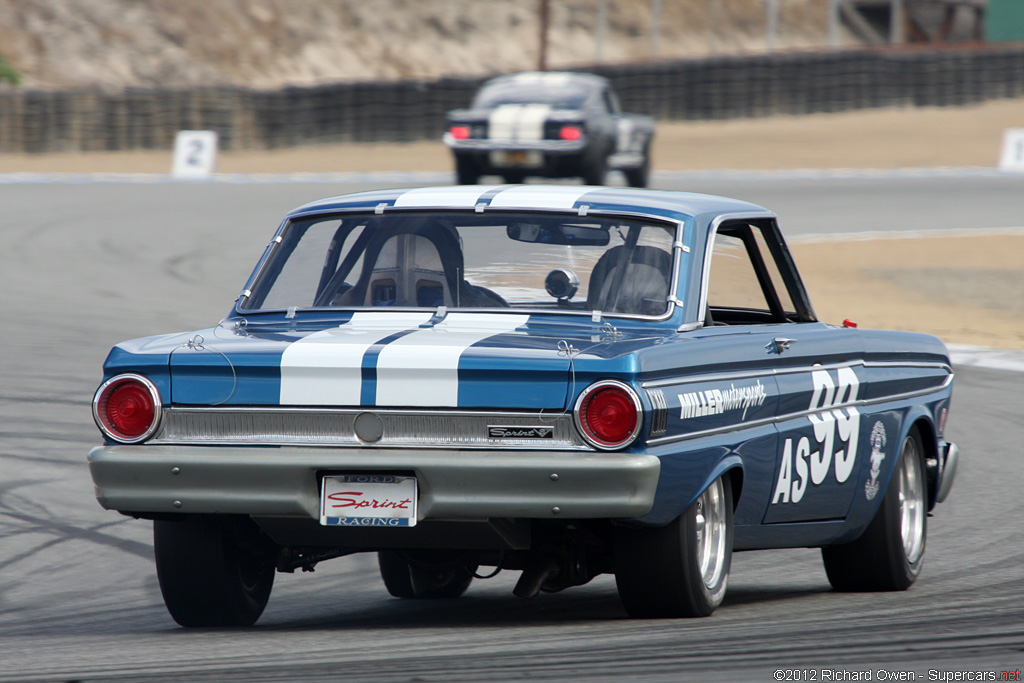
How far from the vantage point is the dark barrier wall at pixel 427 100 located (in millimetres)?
32844

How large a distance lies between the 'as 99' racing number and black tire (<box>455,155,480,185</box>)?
17.9 metres

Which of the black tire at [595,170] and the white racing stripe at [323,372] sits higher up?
the white racing stripe at [323,372]

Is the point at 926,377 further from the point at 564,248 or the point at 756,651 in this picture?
the point at 756,651

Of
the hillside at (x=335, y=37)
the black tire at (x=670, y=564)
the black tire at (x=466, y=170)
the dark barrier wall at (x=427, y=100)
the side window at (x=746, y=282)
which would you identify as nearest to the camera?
the black tire at (x=670, y=564)

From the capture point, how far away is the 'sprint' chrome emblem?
4.61 m

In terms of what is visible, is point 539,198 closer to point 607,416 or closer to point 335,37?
point 607,416

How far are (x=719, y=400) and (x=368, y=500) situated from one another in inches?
43.9

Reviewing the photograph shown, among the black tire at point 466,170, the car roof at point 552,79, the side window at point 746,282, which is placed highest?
the car roof at point 552,79

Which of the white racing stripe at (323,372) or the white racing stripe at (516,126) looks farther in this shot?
the white racing stripe at (516,126)

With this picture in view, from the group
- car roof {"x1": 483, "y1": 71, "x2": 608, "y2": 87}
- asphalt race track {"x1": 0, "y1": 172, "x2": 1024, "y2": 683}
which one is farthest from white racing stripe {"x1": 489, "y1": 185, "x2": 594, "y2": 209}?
car roof {"x1": 483, "y1": 71, "x2": 608, "y2": 87}

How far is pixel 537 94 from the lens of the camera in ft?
79.3

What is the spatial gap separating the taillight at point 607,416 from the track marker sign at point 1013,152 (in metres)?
28.1

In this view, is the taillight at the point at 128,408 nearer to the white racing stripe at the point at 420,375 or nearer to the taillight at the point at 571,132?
the white racing stripe at the point at 420,375

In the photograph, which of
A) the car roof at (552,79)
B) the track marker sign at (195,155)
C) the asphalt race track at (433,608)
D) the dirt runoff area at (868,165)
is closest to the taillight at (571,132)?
the car roof at (552,79)
